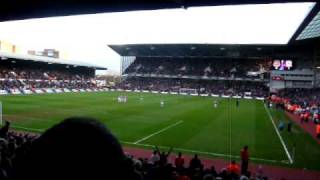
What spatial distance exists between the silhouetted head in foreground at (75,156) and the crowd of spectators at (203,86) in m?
90.7

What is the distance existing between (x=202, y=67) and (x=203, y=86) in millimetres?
8216

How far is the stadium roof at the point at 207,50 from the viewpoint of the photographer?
289 ft

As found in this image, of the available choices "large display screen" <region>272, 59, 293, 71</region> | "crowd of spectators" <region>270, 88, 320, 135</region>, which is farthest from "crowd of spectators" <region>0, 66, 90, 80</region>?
"large display screen" <region>272, 59, 293, 71</region>

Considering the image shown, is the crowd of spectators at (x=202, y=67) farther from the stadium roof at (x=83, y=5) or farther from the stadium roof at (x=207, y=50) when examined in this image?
the stadium roof at (x=83, y=5)

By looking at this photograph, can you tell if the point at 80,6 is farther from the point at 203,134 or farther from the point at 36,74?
the point at 36,74

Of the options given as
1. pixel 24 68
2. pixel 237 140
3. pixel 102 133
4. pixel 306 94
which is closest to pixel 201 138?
pixel 237 140

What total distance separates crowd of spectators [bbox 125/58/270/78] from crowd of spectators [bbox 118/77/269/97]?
2373 mm

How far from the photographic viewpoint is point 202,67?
108m

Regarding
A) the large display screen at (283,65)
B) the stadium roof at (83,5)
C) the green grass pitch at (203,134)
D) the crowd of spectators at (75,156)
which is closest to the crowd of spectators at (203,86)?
the large display screen at (283,65)

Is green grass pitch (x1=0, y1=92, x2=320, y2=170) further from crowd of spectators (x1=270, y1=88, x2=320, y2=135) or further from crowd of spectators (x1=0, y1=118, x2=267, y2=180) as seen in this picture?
crowd of spectators (x1=0, y1=118, x2=267, y2=180)

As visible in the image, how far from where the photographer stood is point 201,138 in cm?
2812

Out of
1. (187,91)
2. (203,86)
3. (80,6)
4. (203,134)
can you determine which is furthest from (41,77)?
(80,6)

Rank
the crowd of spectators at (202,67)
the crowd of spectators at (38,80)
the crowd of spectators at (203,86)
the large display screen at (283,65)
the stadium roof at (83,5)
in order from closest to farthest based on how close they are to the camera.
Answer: the stadium roof at (83,5)
the large display screen at (283,65)
the crowd of spectators at (38,80)
the crowd of spectators at (203,86)
the crowd of spectators at (202,67)

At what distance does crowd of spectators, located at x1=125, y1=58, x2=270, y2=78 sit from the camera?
100562 millimetres
